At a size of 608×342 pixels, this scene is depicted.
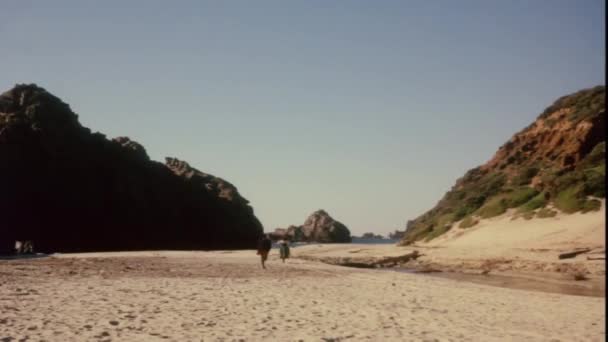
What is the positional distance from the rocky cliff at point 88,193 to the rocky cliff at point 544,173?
46.4 metres

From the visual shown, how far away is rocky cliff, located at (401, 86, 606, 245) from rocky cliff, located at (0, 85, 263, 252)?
46.4 m

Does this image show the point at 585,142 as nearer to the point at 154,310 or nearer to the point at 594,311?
the point at 594,311

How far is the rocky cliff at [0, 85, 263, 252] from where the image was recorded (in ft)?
220

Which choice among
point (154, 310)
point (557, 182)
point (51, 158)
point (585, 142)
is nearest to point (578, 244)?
point (557, 182)

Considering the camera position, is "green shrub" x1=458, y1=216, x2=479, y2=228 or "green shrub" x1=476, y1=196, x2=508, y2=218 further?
"green shrub" x1=458, y1=216, x2=479, y2=228

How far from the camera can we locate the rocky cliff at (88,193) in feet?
220

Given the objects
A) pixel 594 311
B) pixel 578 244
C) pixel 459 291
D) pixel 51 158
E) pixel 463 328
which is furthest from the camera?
pixel 51 158

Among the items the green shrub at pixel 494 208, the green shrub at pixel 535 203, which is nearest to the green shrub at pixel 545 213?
the green shrub at pixel 535 203

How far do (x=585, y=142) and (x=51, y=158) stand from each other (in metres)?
75.4

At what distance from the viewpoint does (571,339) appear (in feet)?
33.2

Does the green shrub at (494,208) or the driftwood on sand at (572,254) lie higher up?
the green shrub at (494,208)

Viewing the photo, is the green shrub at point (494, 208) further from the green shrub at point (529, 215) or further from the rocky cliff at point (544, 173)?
the green shrub at point (529, 215)

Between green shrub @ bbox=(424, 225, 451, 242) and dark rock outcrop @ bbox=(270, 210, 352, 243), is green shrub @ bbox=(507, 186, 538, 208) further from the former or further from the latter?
dark rock outcrop @ bbox=(270, 210, 352, 243)

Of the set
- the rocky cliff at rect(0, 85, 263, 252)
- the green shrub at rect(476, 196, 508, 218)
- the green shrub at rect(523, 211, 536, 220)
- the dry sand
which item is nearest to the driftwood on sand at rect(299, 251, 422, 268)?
the green shrub at rect(523, 211, 536, 220)
